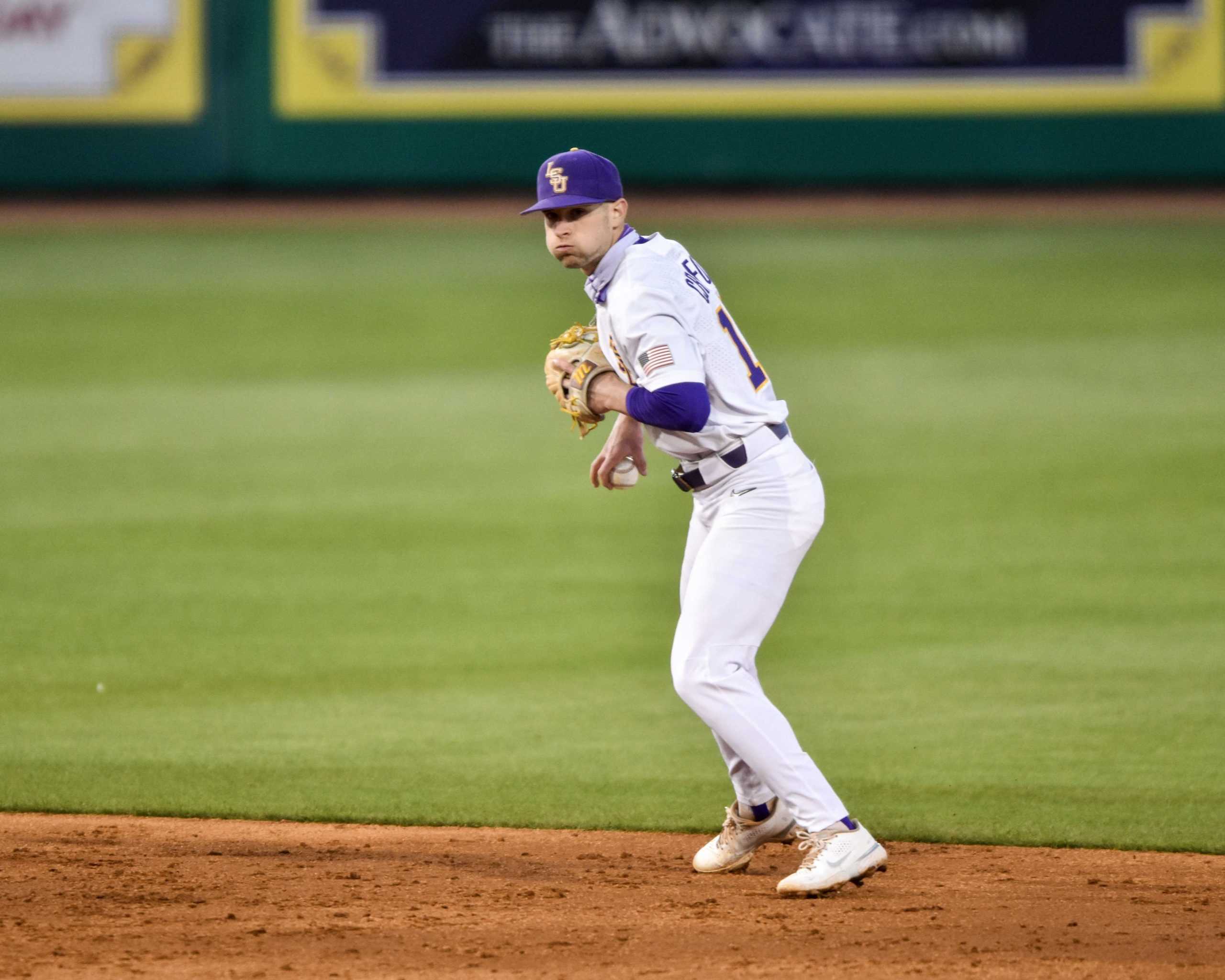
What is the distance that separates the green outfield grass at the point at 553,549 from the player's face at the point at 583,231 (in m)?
1.98

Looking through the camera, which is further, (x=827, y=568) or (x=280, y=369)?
(x=280, y=369)

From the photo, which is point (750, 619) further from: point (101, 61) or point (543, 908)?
point (101, 61)

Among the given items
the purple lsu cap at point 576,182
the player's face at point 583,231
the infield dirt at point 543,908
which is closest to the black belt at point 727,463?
the player's face at point 583,231

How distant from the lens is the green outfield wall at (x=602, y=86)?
A: 1984cm

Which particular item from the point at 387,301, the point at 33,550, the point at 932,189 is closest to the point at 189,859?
the point at 33,550

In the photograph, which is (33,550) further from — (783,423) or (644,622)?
(783,423)

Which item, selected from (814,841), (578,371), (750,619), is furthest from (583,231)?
(814,841)

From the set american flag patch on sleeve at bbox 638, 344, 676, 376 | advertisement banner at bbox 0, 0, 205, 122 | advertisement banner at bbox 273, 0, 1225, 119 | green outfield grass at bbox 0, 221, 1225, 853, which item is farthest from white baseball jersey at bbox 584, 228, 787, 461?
advertisement banner at bbox 0, 0, 205, 122

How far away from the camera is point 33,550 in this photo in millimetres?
9742

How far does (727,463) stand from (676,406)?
0.32 metres

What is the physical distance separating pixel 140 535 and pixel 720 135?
11.6 meters

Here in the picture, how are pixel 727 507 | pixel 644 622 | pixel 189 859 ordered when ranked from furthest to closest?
pixel 644 622
pixel 189 859
pixel 727 507

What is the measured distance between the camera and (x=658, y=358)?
4680 millimetres

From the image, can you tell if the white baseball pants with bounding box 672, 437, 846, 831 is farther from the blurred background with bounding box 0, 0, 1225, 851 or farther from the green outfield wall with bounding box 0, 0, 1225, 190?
the green outfield wall with bounding box 0, 0, 1225, 190
